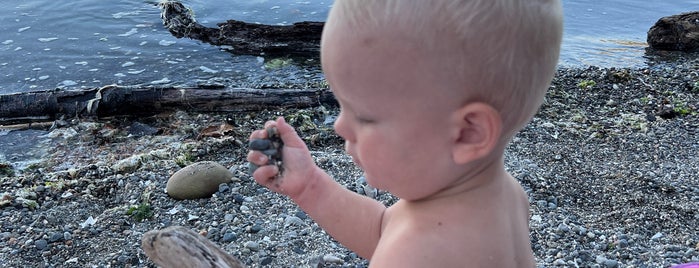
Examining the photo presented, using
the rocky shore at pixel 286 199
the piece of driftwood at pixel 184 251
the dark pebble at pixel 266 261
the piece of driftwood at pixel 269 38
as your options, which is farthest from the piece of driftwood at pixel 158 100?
the piece of driftwood at pixel 184 251

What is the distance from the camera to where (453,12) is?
1.47 metres

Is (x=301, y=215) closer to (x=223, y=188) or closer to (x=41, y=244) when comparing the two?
(x=223, y=188)

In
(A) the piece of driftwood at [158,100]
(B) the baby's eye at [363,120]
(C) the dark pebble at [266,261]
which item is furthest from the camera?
(A) the piece of driftwood at [158,100]

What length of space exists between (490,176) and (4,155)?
5.50 metres

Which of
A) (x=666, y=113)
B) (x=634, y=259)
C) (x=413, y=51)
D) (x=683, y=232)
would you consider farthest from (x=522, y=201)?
(x=666, y=113)

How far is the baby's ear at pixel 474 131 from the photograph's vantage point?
1576mm

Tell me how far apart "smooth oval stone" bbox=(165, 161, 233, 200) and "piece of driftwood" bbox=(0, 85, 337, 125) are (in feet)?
6.31

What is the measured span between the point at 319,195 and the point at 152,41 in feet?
27.4

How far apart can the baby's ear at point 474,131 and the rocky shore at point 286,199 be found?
1.96 m

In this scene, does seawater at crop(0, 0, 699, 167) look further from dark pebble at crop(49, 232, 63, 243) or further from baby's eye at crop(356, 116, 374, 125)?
baby's eye at crop(356, 116, 374, 125)

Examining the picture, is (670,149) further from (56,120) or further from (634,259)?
(56,120)

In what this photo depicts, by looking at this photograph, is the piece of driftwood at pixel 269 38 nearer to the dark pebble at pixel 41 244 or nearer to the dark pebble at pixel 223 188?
the dark pebble at pixel 223 188

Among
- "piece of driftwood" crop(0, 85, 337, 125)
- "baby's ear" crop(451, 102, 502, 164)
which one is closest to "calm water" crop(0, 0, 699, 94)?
"piece of driftwood" crop(0, 85, 337, 125)

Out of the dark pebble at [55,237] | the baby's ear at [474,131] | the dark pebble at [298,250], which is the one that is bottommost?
the dark pebble at [55,237]
